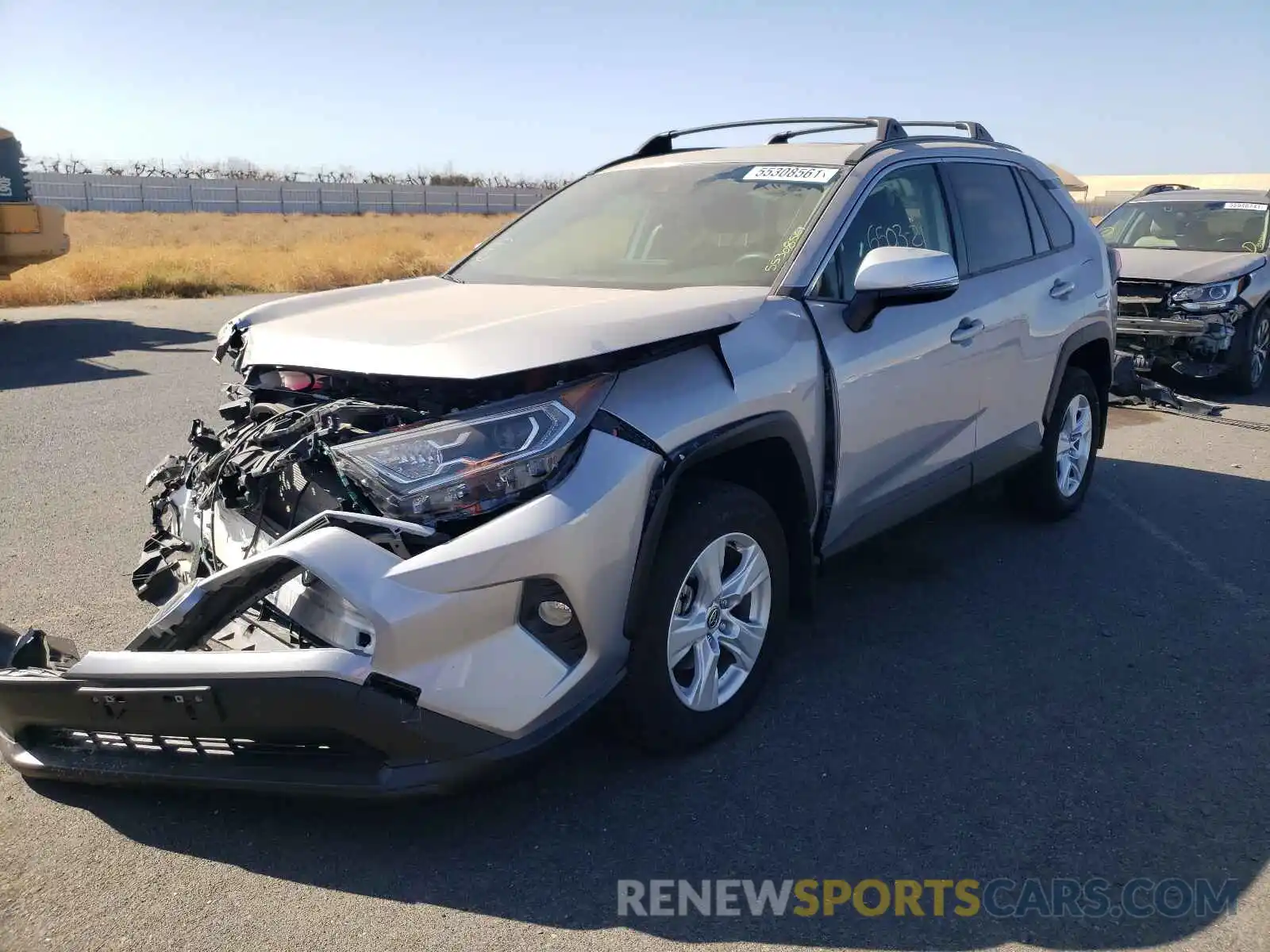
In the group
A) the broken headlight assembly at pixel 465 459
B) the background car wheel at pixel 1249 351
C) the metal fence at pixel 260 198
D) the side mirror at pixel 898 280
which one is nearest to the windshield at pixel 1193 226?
the background car wheel at pixel 1249 351

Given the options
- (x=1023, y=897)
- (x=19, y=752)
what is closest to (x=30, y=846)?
(x=19, y=752)

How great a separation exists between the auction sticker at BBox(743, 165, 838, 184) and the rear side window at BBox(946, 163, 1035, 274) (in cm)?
88

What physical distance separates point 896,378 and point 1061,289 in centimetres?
188

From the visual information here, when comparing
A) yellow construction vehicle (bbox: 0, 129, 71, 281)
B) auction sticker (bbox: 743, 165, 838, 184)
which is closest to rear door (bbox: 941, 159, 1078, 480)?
auction sticker (bbox: 743, 165, 838, 184)

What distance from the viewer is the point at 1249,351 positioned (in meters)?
9.77

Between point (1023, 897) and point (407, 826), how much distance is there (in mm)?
1658

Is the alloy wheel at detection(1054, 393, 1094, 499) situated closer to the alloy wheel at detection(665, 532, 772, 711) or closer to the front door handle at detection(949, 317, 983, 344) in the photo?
the front door handle at detection(949, 317, 983, 344)

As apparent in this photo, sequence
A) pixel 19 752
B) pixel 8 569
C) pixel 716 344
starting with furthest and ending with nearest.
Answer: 1. pixel 8 569
2. pixel 716 344
3. pixel 19 752

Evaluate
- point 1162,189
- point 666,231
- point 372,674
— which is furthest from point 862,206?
point 1162,189

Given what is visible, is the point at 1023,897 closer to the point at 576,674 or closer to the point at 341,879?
the point at 576,674

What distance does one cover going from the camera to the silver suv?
262 centimetres

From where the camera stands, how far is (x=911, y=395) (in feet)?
13.8

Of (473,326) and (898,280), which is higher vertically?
(898,280)

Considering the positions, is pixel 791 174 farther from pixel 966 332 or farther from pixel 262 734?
pixel 262 734
